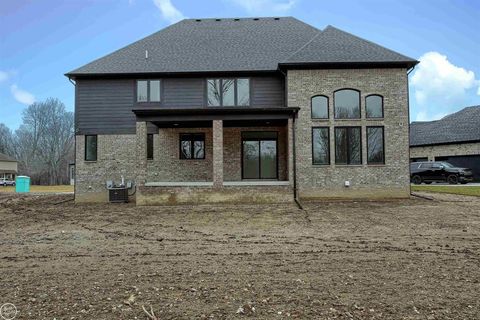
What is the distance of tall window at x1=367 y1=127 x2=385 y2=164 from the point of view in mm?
14953

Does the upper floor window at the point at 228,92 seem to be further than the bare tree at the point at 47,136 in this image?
No

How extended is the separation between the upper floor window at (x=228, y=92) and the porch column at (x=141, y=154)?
363 cm

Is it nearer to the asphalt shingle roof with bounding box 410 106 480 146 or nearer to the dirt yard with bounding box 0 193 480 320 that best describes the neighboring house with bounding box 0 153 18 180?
the dirt yard with bounding box 0 193 480 320

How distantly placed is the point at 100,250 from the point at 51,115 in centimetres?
6097

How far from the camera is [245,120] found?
48.2ft

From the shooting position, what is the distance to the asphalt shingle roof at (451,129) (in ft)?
93.8

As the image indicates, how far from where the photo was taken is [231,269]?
4918mm

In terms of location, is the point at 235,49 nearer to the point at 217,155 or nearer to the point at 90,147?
the point at 217,155

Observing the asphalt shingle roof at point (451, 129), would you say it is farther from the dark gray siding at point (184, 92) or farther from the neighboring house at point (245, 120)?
the dark gray siding at point (184, 92)

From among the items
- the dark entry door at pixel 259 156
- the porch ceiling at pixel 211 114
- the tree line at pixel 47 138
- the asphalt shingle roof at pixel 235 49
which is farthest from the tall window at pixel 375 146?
the tree line at pixel 47 138

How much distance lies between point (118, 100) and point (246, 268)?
13479 mm

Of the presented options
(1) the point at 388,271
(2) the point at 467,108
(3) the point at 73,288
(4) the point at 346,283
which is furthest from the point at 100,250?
(2) the point at 467,108

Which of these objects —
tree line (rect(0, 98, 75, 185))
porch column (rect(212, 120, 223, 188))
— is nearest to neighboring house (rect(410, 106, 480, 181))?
porch column (rect(212, 120, 223, 188))

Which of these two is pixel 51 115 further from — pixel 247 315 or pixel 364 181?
pixel 247 315
